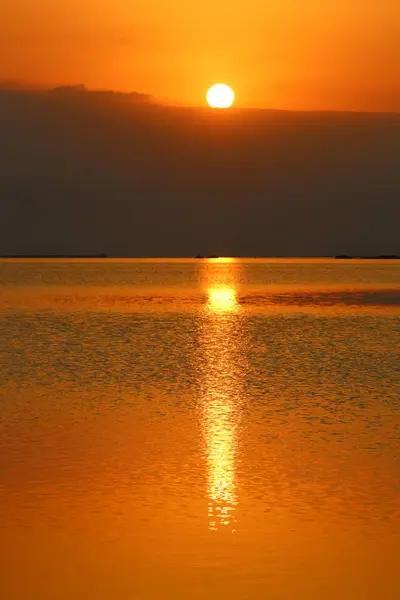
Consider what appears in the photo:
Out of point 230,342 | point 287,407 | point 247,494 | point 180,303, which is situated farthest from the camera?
point 180,303

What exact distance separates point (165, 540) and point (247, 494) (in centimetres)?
289

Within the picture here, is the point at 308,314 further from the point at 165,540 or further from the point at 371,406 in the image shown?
the point at 165,540

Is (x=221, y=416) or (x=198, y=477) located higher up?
(x=221, y=416)

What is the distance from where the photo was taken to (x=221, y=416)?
989 inches

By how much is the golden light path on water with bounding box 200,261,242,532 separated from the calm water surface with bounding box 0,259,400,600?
6cm

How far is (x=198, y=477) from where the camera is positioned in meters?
17.6

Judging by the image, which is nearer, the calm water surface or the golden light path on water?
the calm water surface

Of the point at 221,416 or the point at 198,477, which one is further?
the point at 221,416

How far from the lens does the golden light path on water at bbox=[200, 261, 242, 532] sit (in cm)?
1597

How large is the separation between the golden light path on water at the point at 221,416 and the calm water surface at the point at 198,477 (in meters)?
0.06

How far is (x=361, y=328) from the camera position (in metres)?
59.6

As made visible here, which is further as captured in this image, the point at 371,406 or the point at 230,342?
the point at 230,342

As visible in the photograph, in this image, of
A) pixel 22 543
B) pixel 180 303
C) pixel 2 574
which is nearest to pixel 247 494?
pixel 22 543

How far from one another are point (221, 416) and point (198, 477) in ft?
24.6
